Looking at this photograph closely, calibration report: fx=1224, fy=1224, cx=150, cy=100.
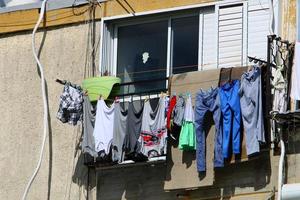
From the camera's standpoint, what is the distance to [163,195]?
64.1ft

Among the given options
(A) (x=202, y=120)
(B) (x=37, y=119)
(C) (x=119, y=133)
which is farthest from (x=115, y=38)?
(A) (x=202, y=120)

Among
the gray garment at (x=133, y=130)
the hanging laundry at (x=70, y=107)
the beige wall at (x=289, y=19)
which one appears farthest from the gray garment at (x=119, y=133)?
the beige wall at (x=289, y=19)

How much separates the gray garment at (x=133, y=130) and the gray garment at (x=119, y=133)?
0.08 metres

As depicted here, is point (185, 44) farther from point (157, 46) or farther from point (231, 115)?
point (231, 115)

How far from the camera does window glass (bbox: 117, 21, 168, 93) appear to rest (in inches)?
816

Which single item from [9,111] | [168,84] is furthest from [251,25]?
[9,111]

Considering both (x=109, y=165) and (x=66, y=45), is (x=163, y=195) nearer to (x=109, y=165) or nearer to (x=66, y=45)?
(x=109, y=165)

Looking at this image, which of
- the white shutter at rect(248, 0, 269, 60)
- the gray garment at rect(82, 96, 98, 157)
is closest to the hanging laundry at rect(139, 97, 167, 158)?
the gray garment at rect(82, 96, 98, 157)

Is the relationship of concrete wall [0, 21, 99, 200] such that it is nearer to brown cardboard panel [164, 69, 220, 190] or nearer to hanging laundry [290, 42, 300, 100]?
brown cardboard panel [164, 69, 220, 190]

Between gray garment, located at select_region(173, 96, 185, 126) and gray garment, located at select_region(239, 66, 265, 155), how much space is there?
980 mm

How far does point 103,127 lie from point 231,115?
2.18m

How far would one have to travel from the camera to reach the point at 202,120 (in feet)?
62.8

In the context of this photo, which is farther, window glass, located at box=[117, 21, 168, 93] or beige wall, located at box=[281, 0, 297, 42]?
window glass, located at box=[117, 21, 168, 93]

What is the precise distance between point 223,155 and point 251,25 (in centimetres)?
252
